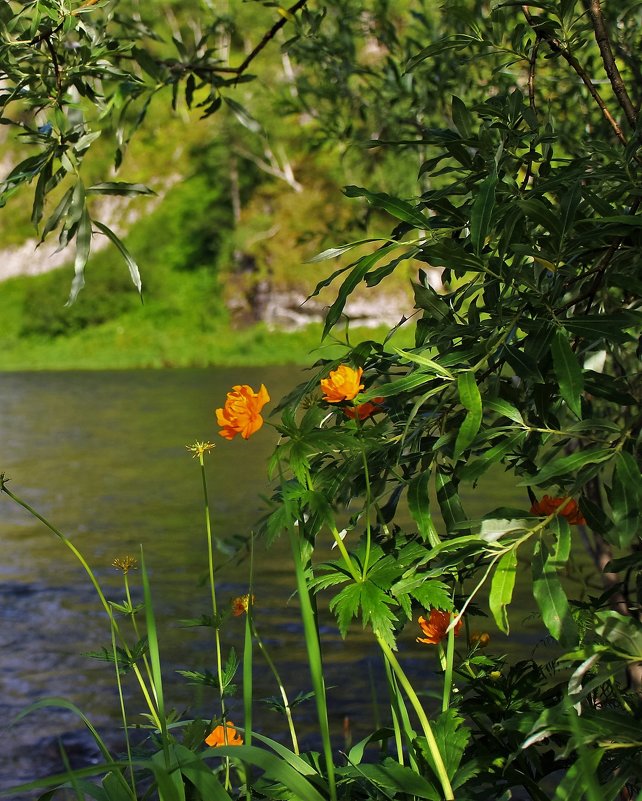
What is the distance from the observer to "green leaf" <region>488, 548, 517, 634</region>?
1712mm

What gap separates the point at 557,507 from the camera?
1.87 metres

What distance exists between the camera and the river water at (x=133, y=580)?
556 cm

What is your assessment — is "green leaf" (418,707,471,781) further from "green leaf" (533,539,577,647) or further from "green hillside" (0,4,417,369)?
"green hillside" (0,4,417,369)

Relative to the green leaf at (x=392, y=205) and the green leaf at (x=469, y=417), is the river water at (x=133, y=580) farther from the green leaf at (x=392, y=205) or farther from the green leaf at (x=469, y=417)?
the green leaf at (x=392, y=205)

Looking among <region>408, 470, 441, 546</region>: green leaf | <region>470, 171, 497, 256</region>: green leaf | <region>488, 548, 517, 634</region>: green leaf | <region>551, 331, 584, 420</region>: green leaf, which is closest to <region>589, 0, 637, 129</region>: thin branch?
→ <region>470, 171, 497, 256</region>: green leaf

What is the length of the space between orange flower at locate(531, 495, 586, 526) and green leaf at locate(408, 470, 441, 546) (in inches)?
7.8

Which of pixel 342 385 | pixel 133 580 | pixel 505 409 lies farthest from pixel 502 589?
pixel 133 580

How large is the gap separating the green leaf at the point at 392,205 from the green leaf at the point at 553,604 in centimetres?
63

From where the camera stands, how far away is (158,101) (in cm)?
5384

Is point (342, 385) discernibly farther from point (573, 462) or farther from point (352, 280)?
point (573, 462)

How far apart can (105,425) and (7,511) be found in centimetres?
742

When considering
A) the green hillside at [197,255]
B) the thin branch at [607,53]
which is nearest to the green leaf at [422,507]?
the thin branch at [607,53]

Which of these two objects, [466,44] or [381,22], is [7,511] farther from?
[466,44]

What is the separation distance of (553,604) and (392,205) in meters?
0.75
